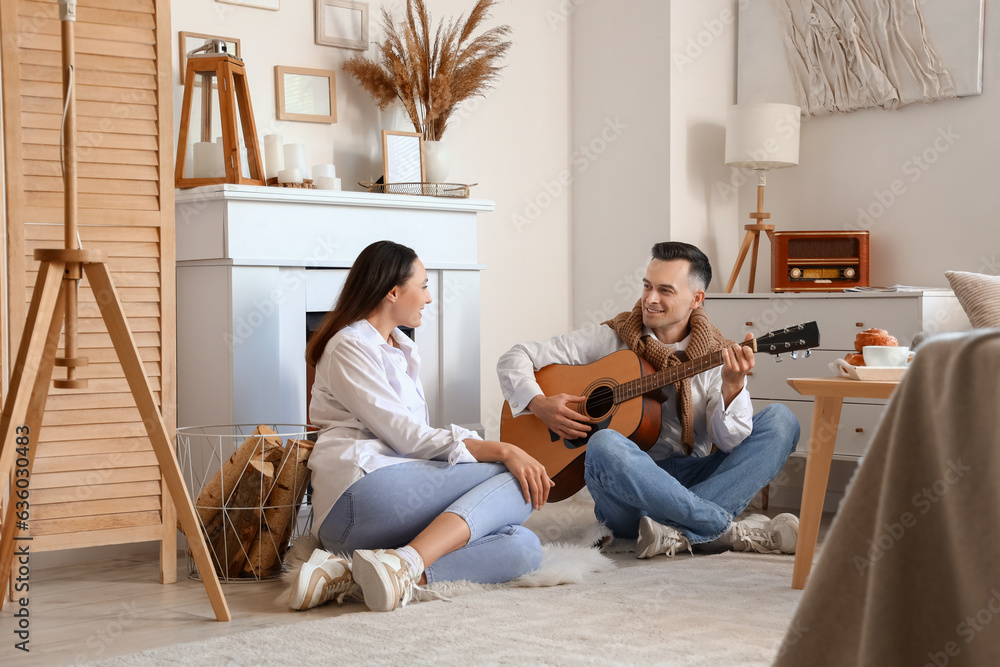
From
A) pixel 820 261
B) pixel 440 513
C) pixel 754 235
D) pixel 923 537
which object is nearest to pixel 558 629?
pixel 440 513

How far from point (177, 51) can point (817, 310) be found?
224 centimetres

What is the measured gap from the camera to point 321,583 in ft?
7.00

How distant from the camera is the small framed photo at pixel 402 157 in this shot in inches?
131

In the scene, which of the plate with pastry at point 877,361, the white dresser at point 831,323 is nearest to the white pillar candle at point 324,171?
the white dresser at point 831,323

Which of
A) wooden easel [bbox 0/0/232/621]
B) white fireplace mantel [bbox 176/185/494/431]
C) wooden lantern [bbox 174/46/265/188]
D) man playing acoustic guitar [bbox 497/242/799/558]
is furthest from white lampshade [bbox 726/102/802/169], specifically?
wooden easel [bbox 0/0/232/621]

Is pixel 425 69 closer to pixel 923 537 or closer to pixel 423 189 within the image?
pixel 423 189

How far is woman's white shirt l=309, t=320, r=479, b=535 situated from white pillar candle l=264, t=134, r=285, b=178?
0.87 m

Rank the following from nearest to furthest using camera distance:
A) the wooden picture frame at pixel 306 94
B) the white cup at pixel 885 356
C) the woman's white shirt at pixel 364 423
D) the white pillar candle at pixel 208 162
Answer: the white cup at pixel 885 356, the woman's white shirt at pixel 364 423, the white pillar candle at pixel 208 162, the wooden picture frame at pixel 306 94

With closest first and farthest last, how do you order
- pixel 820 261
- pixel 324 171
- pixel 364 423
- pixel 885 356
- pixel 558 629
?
pixel 558 629 → pixel 885 356 → pixel 364 423 → pixel 324 171 → pixel 820 261

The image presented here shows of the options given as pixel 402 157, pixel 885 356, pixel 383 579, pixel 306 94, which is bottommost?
pixel 383 579

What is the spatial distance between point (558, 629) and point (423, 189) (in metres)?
1.79

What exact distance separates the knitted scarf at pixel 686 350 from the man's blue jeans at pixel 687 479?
5.1 inches

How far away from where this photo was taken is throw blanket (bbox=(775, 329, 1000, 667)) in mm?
736

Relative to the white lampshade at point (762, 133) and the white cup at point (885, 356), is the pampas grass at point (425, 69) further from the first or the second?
the white cup at point (885, 356)
